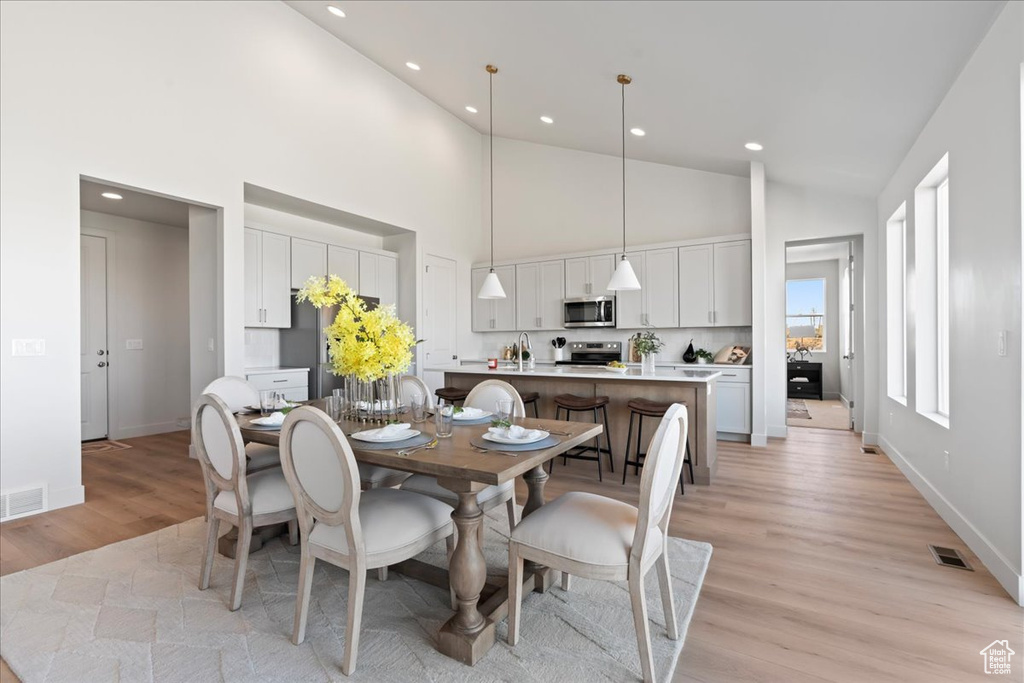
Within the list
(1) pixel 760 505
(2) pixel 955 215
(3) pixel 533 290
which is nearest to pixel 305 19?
(3) pixel 533 290

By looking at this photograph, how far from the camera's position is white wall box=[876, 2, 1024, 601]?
214 centimetres

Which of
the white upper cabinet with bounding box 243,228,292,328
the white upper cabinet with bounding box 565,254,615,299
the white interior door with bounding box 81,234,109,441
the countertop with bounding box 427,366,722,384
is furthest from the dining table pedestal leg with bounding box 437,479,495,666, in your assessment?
the white interior door with bounding box 81,234,109,441

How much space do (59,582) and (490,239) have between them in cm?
613

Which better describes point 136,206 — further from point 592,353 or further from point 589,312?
point 592,353

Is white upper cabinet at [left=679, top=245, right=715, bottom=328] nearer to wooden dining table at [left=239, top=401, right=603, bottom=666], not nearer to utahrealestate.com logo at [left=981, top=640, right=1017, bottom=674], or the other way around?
utahrealestate.com logo at [left=981, top=640, right=1017, bottom=674]

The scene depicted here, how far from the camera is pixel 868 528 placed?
117 inches

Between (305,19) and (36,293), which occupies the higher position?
(305,19)

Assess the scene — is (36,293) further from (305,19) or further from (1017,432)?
(1017,432)

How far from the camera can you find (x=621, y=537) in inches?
67.3

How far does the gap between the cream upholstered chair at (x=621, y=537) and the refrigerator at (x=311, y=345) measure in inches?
148

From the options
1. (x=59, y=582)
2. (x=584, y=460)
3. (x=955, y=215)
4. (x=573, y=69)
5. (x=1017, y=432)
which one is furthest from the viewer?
(x=584, y=460)

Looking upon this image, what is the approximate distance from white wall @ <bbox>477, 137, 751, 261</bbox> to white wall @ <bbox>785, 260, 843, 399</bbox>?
4.73 m

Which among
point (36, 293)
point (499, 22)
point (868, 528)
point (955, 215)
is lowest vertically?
point (868, 528)

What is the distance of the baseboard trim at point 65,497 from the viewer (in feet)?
11.2
